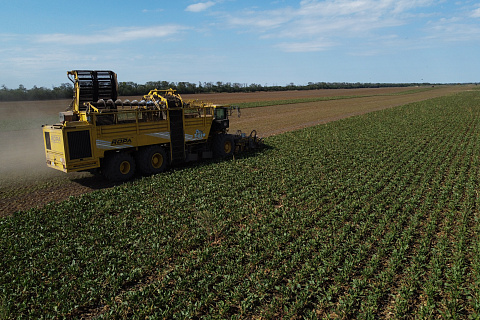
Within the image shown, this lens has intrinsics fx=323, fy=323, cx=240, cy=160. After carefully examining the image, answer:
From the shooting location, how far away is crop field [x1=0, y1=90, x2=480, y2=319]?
6.27 m

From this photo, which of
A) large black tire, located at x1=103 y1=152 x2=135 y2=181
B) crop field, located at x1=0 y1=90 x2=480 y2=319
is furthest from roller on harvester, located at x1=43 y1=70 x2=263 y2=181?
crop field, located at x1=0 y1=90 x2=480 y2=319

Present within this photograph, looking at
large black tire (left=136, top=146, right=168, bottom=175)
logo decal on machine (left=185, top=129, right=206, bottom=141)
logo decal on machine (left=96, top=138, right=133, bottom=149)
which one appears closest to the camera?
logo decal on machine (left=96, top=138, right=133, bottom=149)

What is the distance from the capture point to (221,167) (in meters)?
16.2

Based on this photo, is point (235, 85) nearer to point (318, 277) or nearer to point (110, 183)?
point (110, 183)

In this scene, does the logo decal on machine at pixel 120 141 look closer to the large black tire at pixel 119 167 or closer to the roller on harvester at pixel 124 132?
the roller on harvester at pixel 124 132

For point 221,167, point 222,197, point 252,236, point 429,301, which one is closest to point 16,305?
point 252,236

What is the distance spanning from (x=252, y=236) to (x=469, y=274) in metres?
5.07

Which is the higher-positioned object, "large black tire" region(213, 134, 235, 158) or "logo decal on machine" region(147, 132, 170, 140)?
"logo decal on machine" region(147, 132, 170, 140)

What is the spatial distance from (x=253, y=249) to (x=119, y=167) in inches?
322

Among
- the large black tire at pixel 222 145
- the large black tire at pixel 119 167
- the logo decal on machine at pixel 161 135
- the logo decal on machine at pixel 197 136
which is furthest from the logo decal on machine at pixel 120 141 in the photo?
the large black tire at pixel 222 145

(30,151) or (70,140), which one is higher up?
(70,140)

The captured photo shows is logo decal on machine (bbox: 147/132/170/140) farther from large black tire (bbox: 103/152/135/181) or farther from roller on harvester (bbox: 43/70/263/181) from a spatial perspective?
large black tire (bbox: 103/152/135/181)

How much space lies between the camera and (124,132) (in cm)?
1402

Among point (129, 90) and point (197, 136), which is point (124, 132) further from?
point (129, 90)
